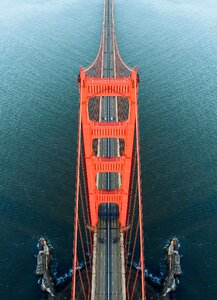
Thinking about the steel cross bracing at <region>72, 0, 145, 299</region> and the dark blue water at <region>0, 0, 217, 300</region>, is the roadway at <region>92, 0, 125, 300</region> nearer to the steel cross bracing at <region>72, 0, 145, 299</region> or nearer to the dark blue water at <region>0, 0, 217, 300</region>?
the steel cross bracing at <region>72, 0, 145, 299</region>

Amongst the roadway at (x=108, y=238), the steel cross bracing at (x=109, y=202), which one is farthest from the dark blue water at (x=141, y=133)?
the roadway at (x=108, y=238)

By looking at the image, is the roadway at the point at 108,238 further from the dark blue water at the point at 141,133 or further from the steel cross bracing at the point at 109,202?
the dark blue water at the point at 141,133

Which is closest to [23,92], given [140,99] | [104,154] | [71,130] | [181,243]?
[71,130]

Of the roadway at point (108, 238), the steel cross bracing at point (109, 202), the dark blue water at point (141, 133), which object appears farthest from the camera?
the dark blue water at point (141, 133)

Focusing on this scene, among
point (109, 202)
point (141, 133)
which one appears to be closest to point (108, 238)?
point (109, 202)

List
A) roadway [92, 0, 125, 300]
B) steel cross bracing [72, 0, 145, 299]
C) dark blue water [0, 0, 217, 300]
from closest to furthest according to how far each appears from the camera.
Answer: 1. steel cross bracing [72, 0, 145, 299]
2. roadway [92, 0, 125, 300]
3. dark blue water [0, 0, 217, 300]

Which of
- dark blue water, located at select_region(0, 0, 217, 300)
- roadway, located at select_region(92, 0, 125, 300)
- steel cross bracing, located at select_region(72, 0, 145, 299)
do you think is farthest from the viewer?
dark blue water, located at select_region(0, 0, 217, 300)

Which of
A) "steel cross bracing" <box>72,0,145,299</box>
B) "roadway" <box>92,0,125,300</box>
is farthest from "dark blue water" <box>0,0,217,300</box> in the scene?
"roadway" <box>92,0,125,300</box>

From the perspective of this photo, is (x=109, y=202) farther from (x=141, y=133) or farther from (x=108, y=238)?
(x=141, y=133)
